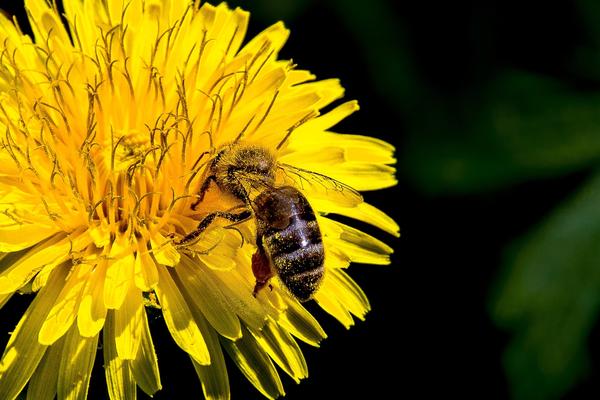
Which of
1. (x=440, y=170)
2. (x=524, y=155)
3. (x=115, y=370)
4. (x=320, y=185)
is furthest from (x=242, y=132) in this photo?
(x=524, y=155)

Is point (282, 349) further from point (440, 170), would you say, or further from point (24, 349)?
point (440, 170)

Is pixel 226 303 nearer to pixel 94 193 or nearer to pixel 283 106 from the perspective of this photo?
pixel 94 193

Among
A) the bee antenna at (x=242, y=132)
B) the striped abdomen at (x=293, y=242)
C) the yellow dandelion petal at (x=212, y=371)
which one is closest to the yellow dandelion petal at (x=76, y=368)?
the yellow dandelion petal at (x=212, y=371)

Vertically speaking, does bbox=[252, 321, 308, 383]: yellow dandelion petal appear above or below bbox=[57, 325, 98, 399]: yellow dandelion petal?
below

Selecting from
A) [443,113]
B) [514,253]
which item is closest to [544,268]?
[514,253]

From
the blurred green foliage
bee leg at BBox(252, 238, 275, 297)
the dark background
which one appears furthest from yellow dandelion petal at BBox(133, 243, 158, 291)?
the blurred green foliage

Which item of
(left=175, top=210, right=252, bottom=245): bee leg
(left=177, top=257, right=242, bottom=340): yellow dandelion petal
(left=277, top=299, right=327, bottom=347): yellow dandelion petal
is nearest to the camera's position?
(left=177, top=257, right=242, bottom=340): yellow dandelion petal

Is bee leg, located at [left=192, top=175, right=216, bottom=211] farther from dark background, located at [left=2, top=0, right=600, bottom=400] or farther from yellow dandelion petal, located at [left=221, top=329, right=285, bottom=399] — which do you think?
dark background, located at [left=2, top=0, right=600, bottom=400]
